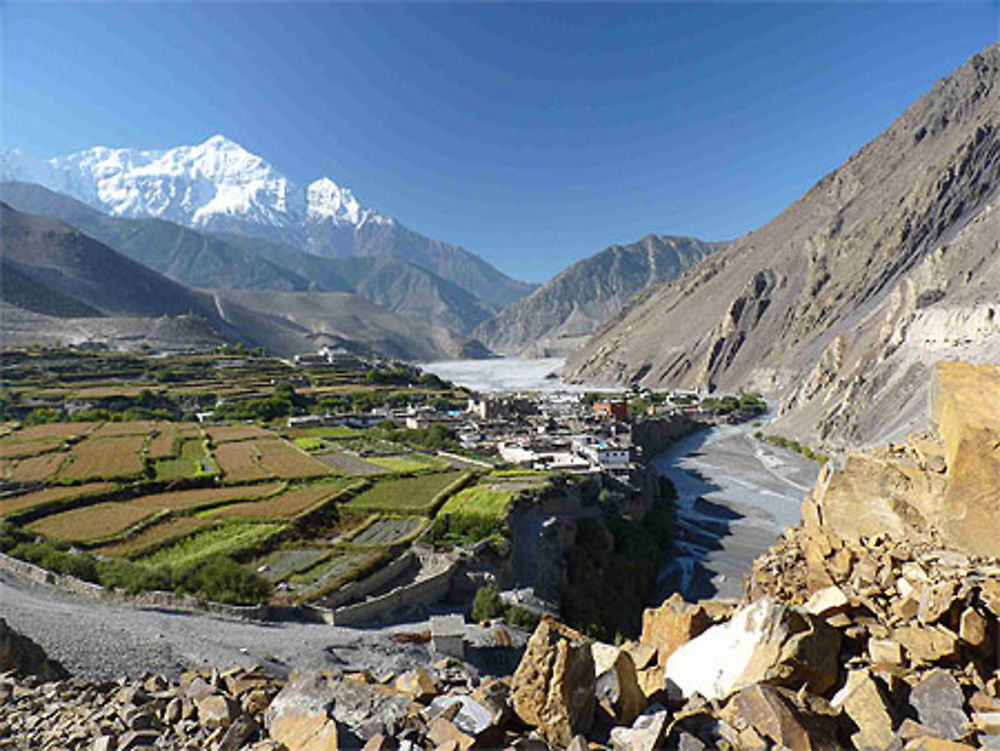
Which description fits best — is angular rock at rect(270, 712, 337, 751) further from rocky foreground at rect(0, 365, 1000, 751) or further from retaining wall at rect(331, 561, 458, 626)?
retaining wall at rect(331, 561, 458, 626)

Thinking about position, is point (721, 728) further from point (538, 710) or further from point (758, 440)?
point (758, 440)

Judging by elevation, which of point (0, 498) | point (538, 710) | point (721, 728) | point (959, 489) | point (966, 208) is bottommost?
point (0, 498)

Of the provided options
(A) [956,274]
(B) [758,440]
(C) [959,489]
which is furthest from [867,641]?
(A) [956,274]

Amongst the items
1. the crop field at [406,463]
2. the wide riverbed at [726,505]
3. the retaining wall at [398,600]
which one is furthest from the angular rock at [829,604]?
the crop field at [406,463]

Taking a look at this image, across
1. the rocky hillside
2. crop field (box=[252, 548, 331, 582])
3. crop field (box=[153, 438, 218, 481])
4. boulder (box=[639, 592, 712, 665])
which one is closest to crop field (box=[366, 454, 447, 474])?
crop field (box=[153, 438, 218, 481])

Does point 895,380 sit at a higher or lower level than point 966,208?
lower

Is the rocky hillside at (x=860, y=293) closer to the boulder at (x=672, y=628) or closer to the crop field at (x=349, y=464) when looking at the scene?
the crop field at (x=349, y=464)
